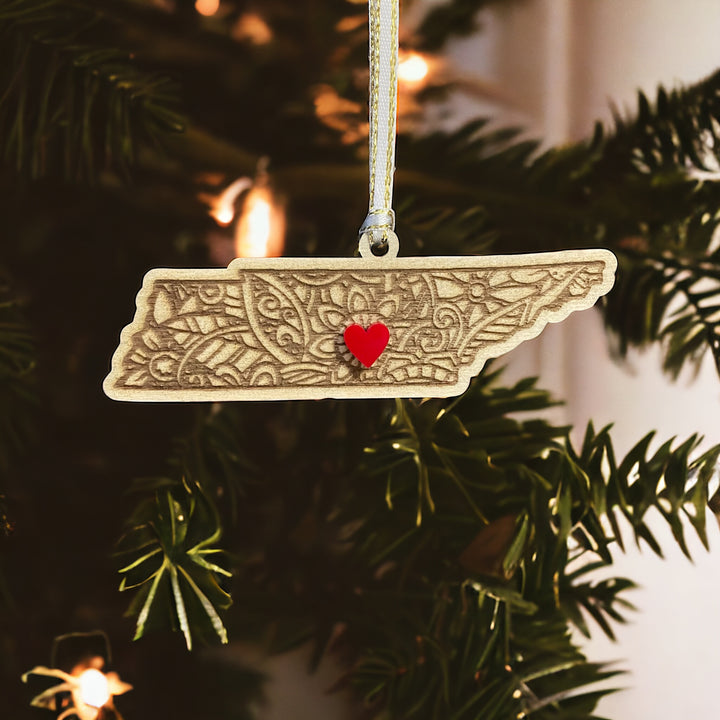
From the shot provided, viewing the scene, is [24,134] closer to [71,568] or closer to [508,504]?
[71,568]

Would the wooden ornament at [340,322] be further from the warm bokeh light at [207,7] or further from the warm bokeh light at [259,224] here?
the warm bokeh light at [207,7]

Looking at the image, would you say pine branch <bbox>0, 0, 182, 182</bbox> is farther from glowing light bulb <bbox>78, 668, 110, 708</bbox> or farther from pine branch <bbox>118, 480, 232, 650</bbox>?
glowing light bulb <bbox>78, 668, 110, 708</bbox>

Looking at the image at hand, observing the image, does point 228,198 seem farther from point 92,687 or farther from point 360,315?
point 92,687

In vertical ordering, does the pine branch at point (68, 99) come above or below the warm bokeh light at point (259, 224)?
above

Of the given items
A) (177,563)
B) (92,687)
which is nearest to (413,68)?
(177,563)

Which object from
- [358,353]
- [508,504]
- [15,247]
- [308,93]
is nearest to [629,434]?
[508,504]

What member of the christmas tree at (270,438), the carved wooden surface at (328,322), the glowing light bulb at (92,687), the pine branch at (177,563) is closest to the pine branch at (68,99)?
the christmas tree at (270,438)

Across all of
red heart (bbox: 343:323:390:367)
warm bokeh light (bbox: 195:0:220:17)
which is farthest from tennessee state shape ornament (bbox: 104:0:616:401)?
warm bokeh light (bbox: 195:0:220:17)
